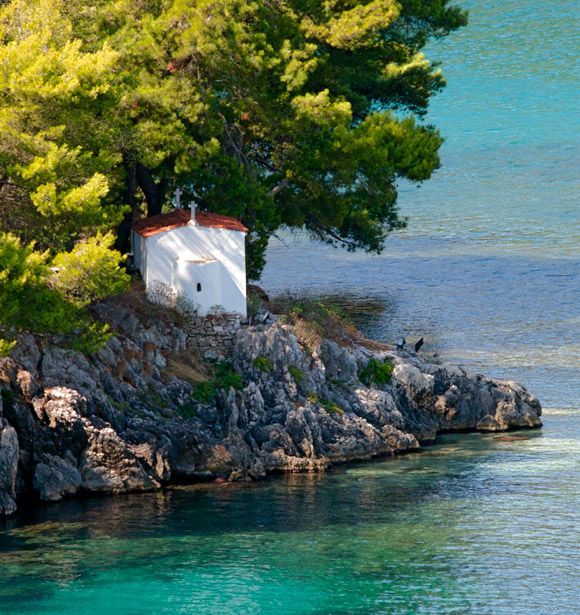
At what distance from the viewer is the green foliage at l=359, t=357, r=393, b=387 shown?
62531 mm

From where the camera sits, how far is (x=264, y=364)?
59344 mm

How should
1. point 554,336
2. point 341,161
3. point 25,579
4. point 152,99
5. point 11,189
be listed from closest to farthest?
point 25,579 < point 11,189 < point 152,99 < point 341,161 < point 554,336

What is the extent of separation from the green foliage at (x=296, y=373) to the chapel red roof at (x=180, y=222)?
5.80 meters

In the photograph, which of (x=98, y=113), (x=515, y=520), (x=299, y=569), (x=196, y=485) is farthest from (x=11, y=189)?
(x=515, y=520)

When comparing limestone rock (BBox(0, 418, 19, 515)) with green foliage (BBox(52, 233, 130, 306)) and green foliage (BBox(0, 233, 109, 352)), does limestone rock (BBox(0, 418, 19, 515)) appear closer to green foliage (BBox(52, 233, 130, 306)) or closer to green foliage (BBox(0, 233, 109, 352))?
green foliage (BBox(0, 233, 109, 352))

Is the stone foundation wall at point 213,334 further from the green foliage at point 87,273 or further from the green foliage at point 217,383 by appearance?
the green foliage at point 87,273

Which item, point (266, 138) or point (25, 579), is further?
point (266, 138)

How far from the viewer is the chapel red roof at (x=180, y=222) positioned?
61.1 metres

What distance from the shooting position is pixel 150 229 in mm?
61562

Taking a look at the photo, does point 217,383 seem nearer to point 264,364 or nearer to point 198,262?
point 264,364

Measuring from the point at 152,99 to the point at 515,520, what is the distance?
2107 centimetres

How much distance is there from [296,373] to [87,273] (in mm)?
10475

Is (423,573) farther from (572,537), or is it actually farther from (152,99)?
(152,99)

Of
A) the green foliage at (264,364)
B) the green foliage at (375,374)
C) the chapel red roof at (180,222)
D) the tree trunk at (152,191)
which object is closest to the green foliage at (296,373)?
the green foliage at (264,364)
